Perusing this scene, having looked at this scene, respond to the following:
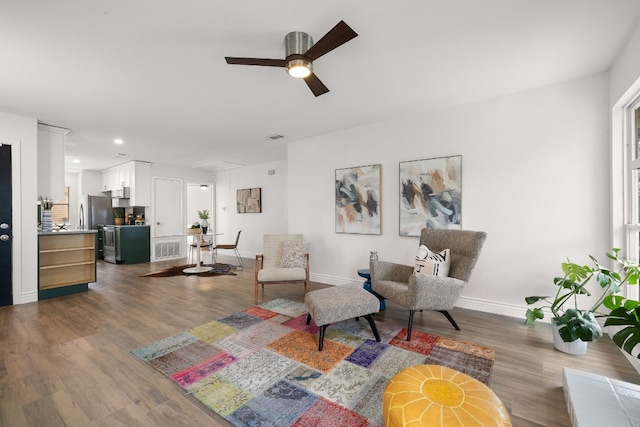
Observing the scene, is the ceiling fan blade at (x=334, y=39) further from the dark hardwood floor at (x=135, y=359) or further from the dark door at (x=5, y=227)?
the dark door at (x=5, y=227)

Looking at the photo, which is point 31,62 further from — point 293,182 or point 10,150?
point 293,182

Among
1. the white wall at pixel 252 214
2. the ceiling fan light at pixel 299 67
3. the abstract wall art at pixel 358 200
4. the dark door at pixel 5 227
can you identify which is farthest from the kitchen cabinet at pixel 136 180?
the ceiling fan light at pixel 299 67

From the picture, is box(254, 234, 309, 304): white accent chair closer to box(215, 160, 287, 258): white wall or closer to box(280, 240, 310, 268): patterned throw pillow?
box(280, 240, 310, 268): patterned throw pillow

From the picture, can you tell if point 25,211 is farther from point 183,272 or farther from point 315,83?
point 315,83

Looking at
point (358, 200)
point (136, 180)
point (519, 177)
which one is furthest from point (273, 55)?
point (136, 180)

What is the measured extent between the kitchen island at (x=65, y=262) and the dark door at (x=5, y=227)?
0.35 meters

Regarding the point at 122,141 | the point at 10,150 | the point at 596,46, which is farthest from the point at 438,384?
the point at 122,141

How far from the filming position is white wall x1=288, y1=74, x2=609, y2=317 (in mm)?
2867

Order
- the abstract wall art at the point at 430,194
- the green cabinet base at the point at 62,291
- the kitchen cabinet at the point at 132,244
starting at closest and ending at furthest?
the abstract wall art at the point at 430,194 → the green cabinet base at the point at 62,291 → the kitchen cabinet at the point at 132,244

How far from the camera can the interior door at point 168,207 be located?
739 cm

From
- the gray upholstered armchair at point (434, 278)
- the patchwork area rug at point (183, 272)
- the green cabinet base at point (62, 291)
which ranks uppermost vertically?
the gray upholstered armchair at point (434, 278)

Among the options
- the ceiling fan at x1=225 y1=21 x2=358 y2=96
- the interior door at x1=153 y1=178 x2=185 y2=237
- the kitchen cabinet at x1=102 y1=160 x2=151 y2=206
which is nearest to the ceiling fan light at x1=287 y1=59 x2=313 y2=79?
the ceiling fan at x1=225 y1=21 x2=358 y2=96

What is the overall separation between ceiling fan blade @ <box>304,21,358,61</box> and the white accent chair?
8.61 ft

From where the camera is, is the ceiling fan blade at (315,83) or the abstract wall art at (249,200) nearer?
Answer: the ceiling fan blade at (315,83)
